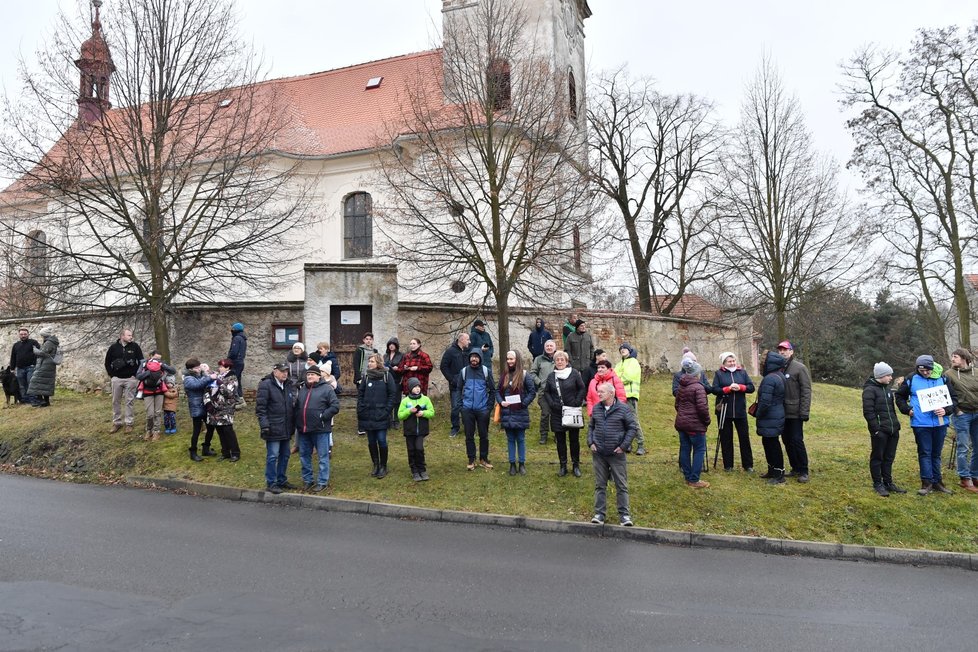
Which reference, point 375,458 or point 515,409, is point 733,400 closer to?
point 515,409

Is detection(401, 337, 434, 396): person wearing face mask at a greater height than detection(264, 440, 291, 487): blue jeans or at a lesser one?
greater

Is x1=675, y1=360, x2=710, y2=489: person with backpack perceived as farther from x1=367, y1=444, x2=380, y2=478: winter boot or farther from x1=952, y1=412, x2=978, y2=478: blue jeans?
x1=367, y1=444, x2=380, y2=478: winter boot

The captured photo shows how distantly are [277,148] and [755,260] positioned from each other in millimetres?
17143

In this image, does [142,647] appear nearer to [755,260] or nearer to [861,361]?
[755,260]

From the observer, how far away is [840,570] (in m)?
7.23

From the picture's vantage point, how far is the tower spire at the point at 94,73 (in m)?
15.4

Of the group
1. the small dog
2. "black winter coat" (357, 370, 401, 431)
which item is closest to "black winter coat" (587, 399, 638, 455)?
"black winter coat" (357, 370, 401, 431)

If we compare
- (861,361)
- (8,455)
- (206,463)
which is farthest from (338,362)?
(861,361)

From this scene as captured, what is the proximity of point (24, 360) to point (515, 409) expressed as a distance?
12.4 metres

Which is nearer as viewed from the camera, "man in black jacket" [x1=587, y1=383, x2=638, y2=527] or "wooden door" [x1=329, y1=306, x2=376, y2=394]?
"man in black jacket" [x1=587, y1=383, x2=638, y2=527]

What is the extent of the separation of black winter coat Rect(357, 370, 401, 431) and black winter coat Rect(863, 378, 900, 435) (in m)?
6.55

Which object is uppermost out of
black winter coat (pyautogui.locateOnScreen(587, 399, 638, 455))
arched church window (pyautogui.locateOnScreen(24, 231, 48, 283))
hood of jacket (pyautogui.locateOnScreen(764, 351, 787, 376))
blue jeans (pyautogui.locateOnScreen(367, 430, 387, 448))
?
arched church window (pyautogui.locateOnScreen(24, 231, 48, 283))

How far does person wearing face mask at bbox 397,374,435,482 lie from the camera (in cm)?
1018

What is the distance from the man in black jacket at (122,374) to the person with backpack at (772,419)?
34.5 ft
